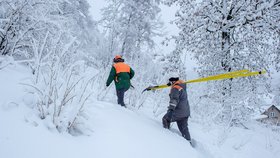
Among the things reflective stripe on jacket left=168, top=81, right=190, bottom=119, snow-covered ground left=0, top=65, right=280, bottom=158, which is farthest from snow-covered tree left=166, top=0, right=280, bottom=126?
snow-covered ground left=0, top=65, right=280, bottom=158

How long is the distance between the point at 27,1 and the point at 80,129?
3678mm

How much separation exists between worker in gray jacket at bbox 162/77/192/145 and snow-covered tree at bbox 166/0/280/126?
10.3 feet

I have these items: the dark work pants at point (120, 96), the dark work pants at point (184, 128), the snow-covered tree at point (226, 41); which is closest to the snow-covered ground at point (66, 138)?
the dark work pants at point (184, 128)

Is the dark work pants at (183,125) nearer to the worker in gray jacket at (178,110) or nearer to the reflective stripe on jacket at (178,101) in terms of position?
the worker in gray jacket at (178,110)

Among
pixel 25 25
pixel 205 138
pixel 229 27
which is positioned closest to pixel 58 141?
pixel 205 138

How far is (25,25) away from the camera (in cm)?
552

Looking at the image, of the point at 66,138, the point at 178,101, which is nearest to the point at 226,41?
the point at 178,101

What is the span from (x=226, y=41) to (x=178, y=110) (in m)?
4.55

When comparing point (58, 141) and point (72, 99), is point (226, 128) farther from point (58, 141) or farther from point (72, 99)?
point (58, 141)

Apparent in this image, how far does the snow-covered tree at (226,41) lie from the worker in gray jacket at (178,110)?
10.3ft

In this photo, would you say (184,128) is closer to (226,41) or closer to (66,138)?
(66,138)

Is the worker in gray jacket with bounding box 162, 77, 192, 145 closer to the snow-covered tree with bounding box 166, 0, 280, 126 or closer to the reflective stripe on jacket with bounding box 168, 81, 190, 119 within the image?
the reflective stripe on jacket with bounding box 168, 81, 190, 119

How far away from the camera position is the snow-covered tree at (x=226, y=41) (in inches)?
293

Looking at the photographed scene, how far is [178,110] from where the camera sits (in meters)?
4.37
